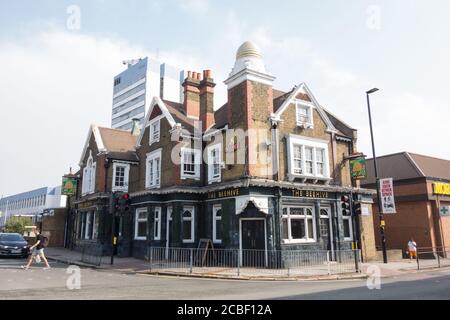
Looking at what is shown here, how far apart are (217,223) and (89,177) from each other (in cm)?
1410

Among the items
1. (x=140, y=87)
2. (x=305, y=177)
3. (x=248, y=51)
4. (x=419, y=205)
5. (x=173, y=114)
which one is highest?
(x=140, y=87)

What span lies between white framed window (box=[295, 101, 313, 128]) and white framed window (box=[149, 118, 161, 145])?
989 centimetres

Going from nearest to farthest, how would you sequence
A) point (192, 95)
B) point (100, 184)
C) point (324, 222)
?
point (324, 222) → point (192, 95) → point (100, 184)

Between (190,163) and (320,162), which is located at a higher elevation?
(190,163)

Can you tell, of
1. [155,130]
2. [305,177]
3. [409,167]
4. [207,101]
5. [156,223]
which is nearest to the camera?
[305,177]

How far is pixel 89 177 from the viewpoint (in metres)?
29.5

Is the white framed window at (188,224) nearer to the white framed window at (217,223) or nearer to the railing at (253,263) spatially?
the railing at (253,263)

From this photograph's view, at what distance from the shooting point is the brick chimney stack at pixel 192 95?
84.5 feet

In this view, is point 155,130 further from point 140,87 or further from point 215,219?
point 140,87

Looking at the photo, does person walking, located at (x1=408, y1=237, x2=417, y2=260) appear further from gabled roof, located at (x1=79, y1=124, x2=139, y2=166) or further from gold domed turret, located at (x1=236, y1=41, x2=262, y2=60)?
gabled roof, located at (x1=79, y1=124, x2=139, y2=166)

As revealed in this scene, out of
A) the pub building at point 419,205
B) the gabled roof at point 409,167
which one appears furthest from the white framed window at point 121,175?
the pub building at point 419,205

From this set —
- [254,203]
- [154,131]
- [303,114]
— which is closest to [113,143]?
[154,131]

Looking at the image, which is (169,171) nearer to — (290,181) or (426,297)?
(290,181)
